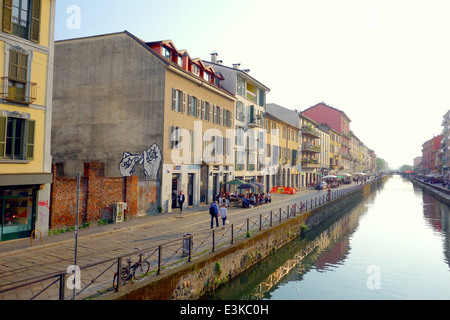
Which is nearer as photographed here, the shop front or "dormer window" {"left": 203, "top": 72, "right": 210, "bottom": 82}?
the shop front

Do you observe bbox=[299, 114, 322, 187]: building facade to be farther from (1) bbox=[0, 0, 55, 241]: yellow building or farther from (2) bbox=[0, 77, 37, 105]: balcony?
(2) bbox=[0, 77, 37, 105]: balcony

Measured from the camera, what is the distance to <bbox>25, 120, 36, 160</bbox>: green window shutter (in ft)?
47.3

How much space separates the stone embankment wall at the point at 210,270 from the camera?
8383mm

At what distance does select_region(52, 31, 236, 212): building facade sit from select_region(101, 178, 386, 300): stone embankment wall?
28.4ft

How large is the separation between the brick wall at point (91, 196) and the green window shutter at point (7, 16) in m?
6.04

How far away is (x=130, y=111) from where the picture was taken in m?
23.7

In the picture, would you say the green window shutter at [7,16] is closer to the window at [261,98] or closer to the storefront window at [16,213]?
the storefront window at [16,213]

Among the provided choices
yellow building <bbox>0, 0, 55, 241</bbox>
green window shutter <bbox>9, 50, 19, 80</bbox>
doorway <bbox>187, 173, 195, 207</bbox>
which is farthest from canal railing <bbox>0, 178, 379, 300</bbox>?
doorway <bbox>187, 173, 195, 207</bbox>

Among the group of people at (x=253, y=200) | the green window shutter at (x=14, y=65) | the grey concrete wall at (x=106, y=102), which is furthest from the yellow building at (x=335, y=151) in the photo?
the green window shutter at (x=14, y=65)

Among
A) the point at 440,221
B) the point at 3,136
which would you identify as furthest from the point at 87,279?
the point at 440,221

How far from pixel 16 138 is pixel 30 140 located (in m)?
0.54

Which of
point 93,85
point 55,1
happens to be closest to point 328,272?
point 55,1

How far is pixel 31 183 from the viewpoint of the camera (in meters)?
14.2

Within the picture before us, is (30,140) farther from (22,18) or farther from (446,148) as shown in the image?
(446,148)
